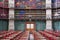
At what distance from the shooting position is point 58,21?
1189 inches

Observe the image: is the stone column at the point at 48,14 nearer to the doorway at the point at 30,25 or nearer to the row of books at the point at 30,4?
the row of books at the point at 30,4

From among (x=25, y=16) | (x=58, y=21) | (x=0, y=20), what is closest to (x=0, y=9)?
(x=0, y=20)

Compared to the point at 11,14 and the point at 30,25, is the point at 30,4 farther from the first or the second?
the point at 11,14

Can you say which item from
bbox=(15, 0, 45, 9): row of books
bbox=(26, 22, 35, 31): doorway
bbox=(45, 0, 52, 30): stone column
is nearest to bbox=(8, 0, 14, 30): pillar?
bbox=(15, 0, 45, 9): row of books

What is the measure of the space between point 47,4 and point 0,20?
8.28 m

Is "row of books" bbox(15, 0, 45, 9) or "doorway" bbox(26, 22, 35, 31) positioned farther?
"doorway" bbox(26, 22, 35, 31)

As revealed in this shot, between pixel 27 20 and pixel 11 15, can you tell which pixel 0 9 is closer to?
pixel 11 15

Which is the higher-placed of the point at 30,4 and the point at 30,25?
the point at 30,4

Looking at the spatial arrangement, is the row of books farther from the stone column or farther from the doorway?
the doorway

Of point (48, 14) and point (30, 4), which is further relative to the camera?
point (30, 4)

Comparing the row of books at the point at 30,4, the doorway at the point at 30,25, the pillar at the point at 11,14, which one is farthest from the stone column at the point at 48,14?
the pillar at the point at 11,14

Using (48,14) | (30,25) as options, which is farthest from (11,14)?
(48,14)

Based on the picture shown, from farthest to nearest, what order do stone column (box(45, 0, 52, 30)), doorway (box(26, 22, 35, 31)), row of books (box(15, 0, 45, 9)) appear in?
doorway (box(26, 22, 35, 31)), row of books (box(15, 0, 45, 9)), stone column (box(45, 0, 52, 30))

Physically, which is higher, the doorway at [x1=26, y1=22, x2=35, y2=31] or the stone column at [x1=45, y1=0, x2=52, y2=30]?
the stone column at [x1=45, y1=0, x2=52, y2=30]
